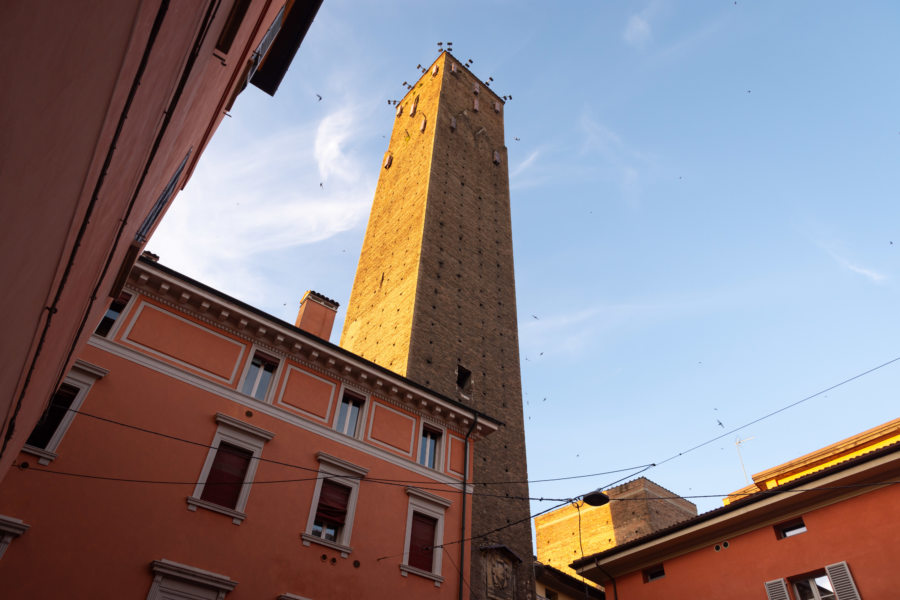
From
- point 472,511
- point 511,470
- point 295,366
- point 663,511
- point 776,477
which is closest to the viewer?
point 295,366

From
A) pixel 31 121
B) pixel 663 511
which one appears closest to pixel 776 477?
pixel 663 511

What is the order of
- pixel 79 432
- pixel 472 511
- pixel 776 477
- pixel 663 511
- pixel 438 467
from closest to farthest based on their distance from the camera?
1. pixel 79 432
2. pixel 438 467
3. pixel 472 511
4. pixel 776 477
5. pixel 663 511

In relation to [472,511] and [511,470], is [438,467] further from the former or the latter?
[511,470]

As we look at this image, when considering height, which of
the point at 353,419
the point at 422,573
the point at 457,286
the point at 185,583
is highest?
the point at 457,286

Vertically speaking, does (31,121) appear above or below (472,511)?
below

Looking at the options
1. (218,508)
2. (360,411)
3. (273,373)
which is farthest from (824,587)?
(273,373)

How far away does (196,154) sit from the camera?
10328 millimetres

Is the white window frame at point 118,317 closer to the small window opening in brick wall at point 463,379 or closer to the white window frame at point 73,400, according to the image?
the white window frame at point 73,400

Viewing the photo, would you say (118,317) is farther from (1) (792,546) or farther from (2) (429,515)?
(1) (792,546)

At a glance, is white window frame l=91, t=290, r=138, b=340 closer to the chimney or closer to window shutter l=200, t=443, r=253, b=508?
window shutter l=200, t=443, r=253, b=508

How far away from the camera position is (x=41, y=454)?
334 inches

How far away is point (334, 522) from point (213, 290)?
4.64 m

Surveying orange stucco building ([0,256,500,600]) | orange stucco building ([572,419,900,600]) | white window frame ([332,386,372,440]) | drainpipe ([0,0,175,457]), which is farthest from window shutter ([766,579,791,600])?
drainpipe ([0,0,175,457])

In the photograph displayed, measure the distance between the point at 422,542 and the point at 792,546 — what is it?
23.0ft
